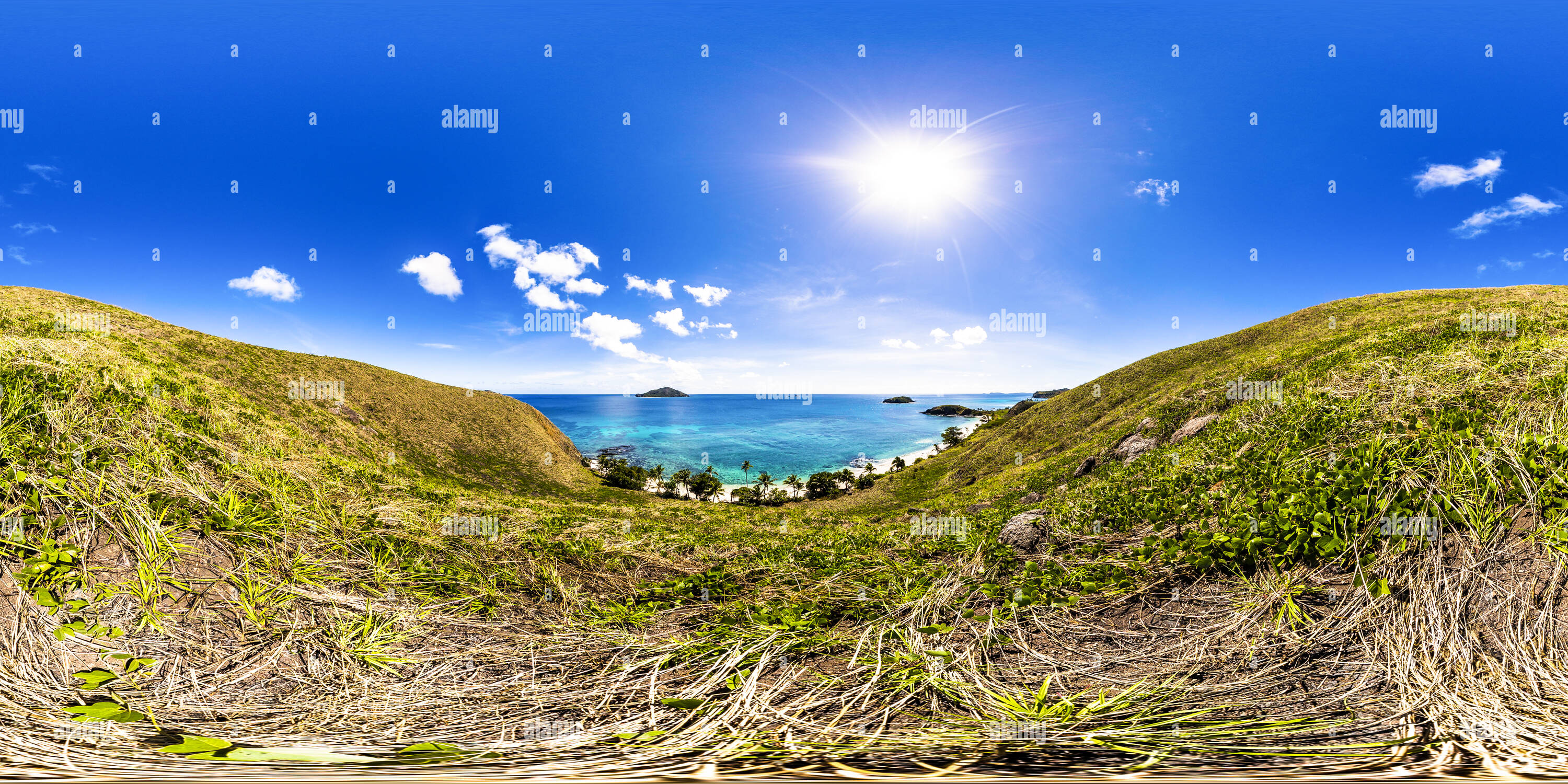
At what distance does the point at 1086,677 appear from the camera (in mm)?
3188

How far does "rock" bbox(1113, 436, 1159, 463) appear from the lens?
13.8 metres

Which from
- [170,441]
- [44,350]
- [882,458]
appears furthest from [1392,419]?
[882,458]

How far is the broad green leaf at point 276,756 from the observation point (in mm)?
2471

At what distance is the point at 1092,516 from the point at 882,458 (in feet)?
314

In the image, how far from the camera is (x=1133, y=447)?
14.3 meters

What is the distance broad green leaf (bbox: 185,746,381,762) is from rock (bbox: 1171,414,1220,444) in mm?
15682
